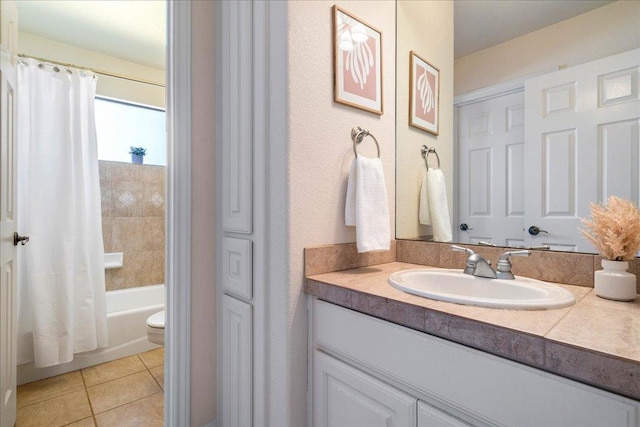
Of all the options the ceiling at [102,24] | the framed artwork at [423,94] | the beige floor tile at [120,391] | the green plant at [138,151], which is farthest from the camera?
the green plant at [138,151]

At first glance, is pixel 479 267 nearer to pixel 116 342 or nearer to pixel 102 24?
pixel 116 342

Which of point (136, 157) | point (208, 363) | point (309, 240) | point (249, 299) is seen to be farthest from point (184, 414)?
point (136, 157)

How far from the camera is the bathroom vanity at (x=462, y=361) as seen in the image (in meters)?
0.55

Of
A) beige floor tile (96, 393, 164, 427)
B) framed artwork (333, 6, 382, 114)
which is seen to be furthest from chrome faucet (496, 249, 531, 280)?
beige floor tile (96, 393, 164, 427)

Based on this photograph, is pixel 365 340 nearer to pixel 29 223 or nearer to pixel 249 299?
Answer: pixel 249 299

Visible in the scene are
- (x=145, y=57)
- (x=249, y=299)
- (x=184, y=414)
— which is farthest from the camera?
(x=145, y=57)

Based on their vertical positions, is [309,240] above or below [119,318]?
above

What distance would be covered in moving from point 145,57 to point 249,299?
104 inches

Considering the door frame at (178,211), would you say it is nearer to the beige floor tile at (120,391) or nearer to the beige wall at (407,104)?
the beige floor tile at (120,391)

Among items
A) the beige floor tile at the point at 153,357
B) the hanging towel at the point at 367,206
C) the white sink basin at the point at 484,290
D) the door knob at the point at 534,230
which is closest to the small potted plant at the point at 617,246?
the white sink basin at the point at 484,290

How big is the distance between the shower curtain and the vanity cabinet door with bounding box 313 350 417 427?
1.91 meters

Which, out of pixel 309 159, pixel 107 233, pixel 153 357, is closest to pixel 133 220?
pixel 107 233

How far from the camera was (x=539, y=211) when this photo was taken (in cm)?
108

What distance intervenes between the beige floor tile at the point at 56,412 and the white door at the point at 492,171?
211 cm
